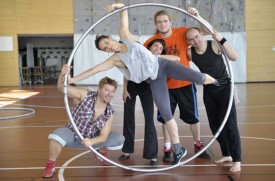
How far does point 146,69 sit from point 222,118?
3.55 feet

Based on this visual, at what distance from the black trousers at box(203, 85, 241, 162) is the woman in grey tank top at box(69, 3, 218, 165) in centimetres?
19

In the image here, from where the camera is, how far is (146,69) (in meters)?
3.80

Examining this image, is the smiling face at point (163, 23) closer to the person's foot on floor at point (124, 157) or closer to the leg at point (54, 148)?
the person's foot on floor at point (124, 157)

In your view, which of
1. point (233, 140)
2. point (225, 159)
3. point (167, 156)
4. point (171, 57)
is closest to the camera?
point (233, 140)

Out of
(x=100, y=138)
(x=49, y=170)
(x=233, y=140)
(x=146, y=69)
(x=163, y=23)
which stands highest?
(x=163, y=23)

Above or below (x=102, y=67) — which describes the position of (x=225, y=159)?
below

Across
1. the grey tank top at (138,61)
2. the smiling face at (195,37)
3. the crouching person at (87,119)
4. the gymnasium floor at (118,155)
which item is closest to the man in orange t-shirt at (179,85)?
the smiling face at (195,37)

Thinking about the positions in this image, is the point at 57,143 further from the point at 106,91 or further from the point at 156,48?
the point at 156,48

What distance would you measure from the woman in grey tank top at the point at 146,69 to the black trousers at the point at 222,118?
0.63ft

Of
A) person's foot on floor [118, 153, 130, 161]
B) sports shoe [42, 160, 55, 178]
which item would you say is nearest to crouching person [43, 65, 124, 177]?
sports shoe [42, 160, 55, 178]

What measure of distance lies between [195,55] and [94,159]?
1811mm

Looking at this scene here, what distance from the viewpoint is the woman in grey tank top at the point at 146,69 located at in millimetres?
3768

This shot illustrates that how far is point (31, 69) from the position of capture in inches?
782

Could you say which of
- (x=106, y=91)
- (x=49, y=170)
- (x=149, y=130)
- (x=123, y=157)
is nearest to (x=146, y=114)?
(x=149, y=130)
